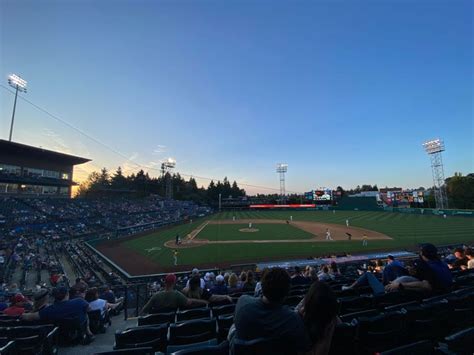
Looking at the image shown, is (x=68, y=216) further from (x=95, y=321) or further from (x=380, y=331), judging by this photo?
(x=380, y=331)

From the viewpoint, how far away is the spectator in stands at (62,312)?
4641 mm

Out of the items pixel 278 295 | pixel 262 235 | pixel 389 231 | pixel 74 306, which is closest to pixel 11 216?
pixel 262 235

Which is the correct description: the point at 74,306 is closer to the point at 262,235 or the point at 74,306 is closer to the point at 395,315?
the point at 395,315

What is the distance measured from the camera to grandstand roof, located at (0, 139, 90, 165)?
3416 centimetres

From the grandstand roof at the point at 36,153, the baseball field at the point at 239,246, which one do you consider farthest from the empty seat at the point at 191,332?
the grandstand roof at the point at 36,153

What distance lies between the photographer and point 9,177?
117 ft

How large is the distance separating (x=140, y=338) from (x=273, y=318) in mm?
2290

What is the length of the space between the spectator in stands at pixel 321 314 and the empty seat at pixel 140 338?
231 cm

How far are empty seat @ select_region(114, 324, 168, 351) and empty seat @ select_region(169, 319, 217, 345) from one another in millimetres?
256

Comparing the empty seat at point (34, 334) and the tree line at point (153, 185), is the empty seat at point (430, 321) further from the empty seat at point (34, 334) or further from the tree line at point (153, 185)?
the tree line at point (153, 185)

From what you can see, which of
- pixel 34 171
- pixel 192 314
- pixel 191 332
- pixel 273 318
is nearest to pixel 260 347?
pixel 273 318

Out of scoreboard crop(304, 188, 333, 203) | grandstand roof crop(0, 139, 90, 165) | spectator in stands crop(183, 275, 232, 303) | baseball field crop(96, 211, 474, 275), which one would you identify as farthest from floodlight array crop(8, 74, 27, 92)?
scoreboard crop(304, 188, 333, 203)

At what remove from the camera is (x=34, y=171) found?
39.9 m

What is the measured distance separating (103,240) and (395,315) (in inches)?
1275
